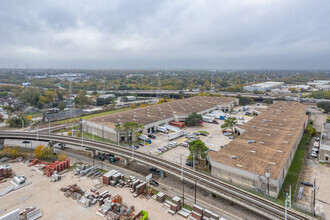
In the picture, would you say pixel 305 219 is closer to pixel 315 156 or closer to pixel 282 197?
pixel 282 197

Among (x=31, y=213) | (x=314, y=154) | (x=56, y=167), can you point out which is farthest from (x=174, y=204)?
(x=314, y=154)

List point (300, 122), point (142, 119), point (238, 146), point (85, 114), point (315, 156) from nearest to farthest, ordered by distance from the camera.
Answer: point (238, 146) → point (315, 156) → point (300, 122) → point (142, 119) → point (85, 114)

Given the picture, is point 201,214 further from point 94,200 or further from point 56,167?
point 56,167

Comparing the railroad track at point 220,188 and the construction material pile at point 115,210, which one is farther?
the construction material pile at point 115,210

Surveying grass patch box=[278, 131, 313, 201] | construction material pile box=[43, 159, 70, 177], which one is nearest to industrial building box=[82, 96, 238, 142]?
construction material pile box=[43, 159, 70, 177]

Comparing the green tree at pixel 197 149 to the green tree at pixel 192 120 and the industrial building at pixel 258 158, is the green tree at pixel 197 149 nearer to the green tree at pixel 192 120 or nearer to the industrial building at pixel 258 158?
the industrial building at pixel 258 158

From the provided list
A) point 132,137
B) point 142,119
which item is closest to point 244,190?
point 132,137

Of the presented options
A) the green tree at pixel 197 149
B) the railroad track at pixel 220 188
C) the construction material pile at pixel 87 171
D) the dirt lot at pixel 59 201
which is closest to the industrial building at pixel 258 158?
the green tree at pixel 197 149
